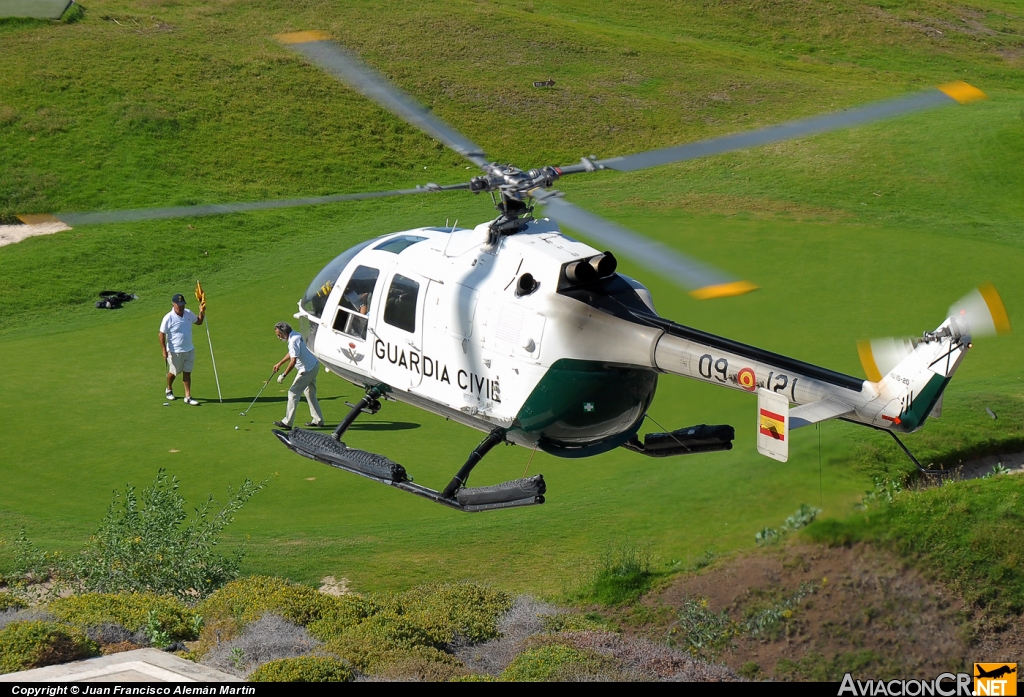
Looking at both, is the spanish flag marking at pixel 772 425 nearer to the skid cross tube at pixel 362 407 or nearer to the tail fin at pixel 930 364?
the tail fin at pixel 930 364

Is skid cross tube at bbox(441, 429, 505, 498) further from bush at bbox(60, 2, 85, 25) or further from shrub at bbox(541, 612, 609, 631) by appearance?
bush at bbox(60, 2, 85, 25)

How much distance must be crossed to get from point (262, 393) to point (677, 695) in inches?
410

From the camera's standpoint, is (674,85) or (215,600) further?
(674,85)

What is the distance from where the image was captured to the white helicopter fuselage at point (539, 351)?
36.9ft

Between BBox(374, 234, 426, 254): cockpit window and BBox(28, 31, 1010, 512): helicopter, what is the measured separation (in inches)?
0.7

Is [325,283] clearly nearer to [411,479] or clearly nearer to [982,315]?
[411,479]

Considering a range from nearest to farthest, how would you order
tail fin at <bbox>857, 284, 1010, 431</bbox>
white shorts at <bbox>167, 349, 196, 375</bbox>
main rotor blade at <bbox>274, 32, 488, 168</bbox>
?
1. tail fin at <bbox>857, 284, 1010, 431</bbox>
2. main rotor blade at <bbox>274, 32, 488, 168</bbox>
3. white shorts at <bbox>167, 349, 196, 375</bbox>

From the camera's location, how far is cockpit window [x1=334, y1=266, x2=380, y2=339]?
14.7 m

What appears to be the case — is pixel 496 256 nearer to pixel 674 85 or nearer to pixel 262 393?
pixel 262 393

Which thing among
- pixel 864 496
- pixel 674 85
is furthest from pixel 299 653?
pixel 674 85

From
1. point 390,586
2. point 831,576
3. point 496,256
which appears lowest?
point 390,586

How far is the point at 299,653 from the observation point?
12.0m

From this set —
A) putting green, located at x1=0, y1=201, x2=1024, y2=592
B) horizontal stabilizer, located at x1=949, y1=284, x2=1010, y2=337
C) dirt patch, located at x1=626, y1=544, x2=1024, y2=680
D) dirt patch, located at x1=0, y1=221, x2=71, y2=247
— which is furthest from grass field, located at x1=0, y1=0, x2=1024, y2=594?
horizontal stabilizer, located at x1=949, y1=284, x2=1010, y2=337

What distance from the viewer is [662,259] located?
11.0 meters
